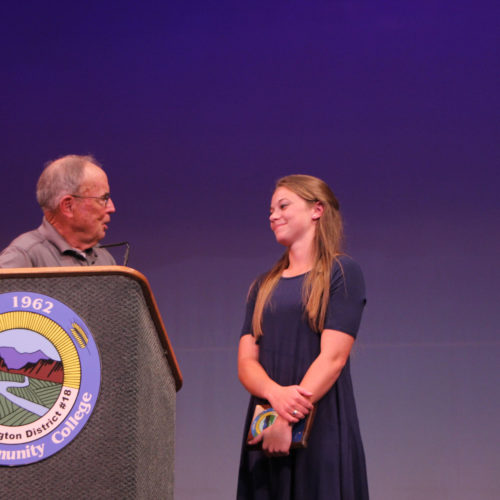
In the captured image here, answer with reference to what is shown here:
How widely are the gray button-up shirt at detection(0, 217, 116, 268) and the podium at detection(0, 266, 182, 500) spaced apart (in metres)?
0.43

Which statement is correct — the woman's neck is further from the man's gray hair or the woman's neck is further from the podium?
the podium

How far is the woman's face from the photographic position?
74.9 inches

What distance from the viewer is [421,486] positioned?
9.27 ft

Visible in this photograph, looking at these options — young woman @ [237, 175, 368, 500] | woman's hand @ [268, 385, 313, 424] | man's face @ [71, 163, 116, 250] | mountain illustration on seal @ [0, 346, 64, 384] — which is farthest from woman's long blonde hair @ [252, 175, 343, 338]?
mountain illustration on seal @ [0, 346, 64, 384]

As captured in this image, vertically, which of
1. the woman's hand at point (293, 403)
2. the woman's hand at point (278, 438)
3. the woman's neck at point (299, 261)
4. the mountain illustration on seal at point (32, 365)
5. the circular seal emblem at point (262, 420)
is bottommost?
the woman's hand at point (278, 438)

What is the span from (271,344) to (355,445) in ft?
1.02

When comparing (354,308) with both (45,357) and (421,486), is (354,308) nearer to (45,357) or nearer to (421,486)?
(45,357)

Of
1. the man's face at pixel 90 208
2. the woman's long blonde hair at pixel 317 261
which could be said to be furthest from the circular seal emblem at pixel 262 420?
the man's face at pixel 90 208

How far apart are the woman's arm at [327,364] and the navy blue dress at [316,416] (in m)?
0.02

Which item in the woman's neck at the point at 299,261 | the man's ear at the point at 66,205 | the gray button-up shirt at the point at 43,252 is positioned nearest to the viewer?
the gray button-up shirt at the point at 43,252

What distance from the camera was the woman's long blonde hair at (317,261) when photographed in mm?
1738

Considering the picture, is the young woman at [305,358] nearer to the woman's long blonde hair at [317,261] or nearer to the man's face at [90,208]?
the woman's long blonde hair at [317,261]

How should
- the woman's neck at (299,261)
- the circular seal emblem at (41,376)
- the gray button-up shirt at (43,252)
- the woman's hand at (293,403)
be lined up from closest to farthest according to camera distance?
1. the circular seal emblem at (41,376)
2. the gray button-up shirt at (43,252)
3. the woman's hand at (293,403)
4. the woman's neck at (299,261)

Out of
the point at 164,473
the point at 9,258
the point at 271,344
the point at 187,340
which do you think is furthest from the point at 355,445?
the point at 187,340
